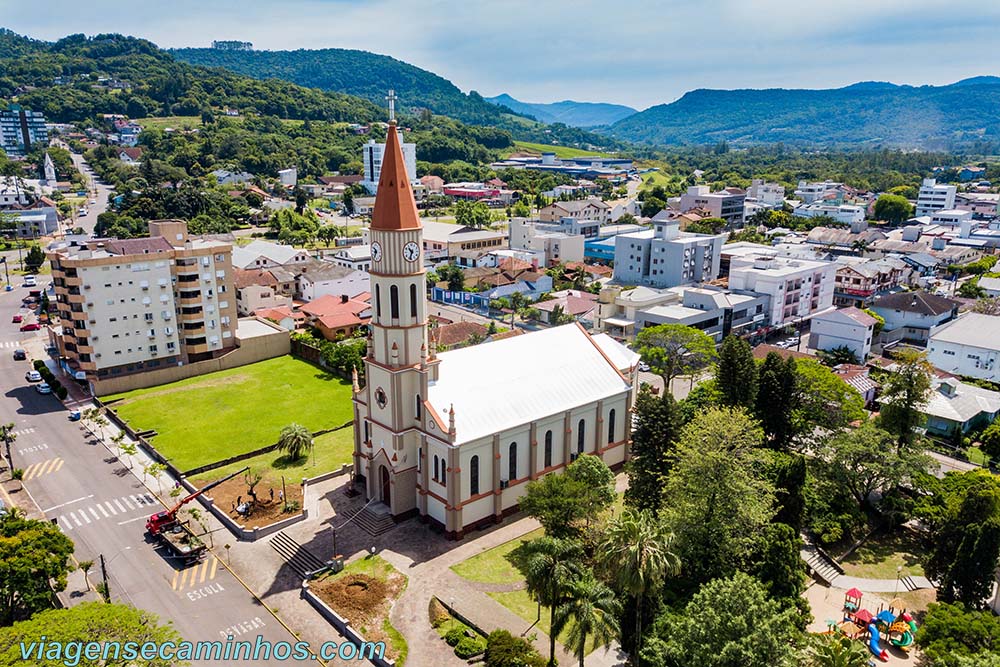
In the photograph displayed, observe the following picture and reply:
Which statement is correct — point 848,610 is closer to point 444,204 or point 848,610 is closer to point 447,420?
point 447,420

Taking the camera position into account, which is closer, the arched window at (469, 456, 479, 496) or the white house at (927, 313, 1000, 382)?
the arched window at (469, 456, 479, 496)

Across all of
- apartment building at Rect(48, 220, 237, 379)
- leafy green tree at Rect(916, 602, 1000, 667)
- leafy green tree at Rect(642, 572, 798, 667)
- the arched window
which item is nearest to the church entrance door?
the arched window

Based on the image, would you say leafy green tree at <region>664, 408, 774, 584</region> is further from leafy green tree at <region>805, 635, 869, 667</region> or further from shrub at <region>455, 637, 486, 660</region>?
shrub at <region>455, 637, 486, 660</region>

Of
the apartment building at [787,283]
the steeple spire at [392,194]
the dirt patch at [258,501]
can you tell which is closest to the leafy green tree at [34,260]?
the dirt patch at [258,501]

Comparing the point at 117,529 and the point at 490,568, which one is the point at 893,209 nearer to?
the point at 490,568

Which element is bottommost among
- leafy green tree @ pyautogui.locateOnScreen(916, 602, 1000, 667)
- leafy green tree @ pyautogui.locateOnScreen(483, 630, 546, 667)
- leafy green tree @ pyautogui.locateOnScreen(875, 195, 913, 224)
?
leafy green tree @ pyautogui.locateOnScreen(483, 630, 546, 667)

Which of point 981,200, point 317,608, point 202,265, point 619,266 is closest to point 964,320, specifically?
point 619,266

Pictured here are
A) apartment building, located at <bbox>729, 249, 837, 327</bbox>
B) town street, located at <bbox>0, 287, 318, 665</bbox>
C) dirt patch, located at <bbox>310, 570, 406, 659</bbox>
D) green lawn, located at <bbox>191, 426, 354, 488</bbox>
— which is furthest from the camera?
apartment building, located at <bbox>729, 249, 837, 327</bbox>

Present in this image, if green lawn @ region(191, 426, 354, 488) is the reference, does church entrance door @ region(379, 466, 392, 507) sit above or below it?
above
